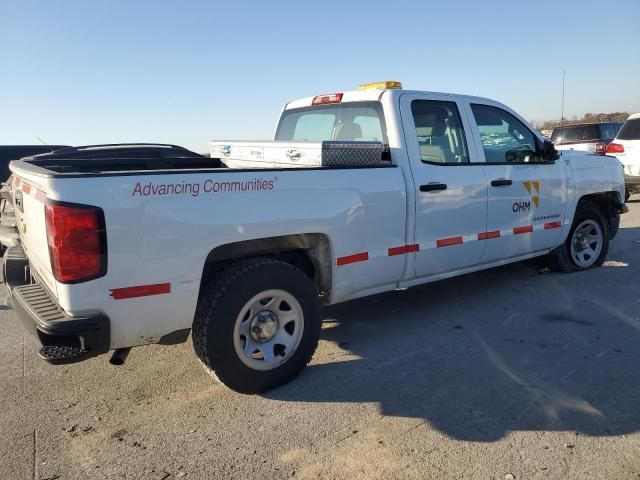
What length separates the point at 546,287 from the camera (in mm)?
5617

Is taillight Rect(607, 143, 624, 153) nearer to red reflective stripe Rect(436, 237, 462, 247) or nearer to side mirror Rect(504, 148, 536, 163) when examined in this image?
side mirror Rect(504, 148, 536, 163)

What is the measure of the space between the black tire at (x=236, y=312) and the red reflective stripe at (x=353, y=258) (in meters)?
0.35

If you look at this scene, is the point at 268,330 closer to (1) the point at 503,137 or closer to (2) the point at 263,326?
(2) the point at 263,326

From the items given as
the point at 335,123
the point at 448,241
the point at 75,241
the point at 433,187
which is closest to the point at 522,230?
the point at 448,241

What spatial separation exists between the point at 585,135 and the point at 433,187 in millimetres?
11587

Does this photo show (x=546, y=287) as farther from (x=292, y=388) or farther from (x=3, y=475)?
(x=3, y=475)

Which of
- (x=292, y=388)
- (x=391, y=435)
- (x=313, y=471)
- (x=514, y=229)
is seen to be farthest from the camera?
(x=514, y=229)

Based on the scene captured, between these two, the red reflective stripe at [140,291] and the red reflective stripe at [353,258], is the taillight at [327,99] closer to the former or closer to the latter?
the red reflective stripe at [353,258]

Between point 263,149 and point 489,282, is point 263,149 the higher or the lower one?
the higher one

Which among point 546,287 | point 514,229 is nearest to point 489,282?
point 546,287

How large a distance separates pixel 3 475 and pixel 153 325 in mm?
1014

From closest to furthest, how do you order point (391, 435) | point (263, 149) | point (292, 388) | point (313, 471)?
point (313, 471) < point (391, 435) < point (292, 388) < point (263, 149)

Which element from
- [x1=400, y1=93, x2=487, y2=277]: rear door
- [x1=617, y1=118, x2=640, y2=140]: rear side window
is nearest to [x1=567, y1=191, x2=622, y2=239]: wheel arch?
[x1=400, y1=93, x2=487, y2=277]: rear door

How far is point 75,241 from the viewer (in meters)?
2.69
